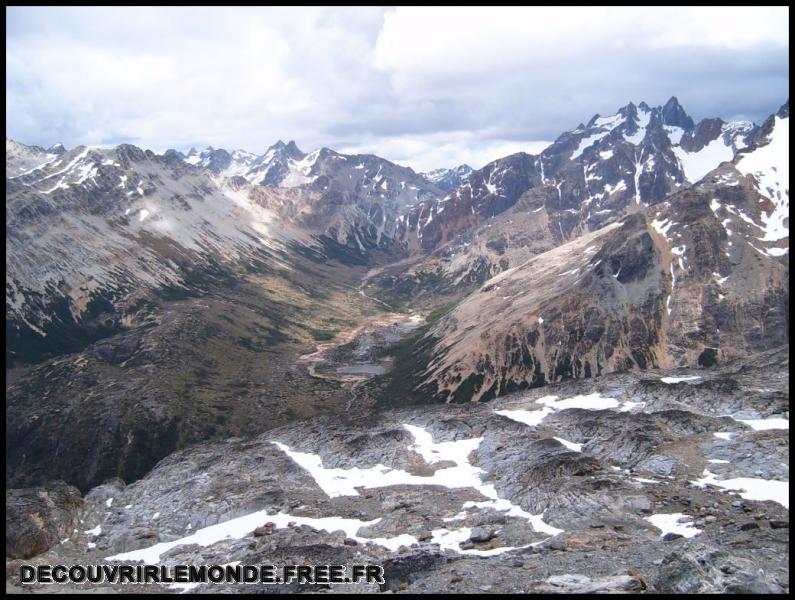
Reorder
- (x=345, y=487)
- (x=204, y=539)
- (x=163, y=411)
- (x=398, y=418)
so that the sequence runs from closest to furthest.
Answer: (x=204, y=539), (x=345, y=487), (x=398, y=418), (x=163, y=411)

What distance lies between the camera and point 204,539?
78.4 metres

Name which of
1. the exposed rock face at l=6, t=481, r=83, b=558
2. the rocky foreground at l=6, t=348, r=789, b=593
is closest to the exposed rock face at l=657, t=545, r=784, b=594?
the rocky foreground at l=6, t=348, r=789, b=593

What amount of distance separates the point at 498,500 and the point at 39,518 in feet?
195

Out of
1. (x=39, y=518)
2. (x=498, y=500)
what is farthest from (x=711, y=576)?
(x=39, y=518)

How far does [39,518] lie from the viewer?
79812mm

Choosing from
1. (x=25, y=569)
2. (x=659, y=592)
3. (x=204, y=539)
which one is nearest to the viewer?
(x=659, y=592)

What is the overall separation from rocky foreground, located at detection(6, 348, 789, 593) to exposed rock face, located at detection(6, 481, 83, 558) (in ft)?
0.92

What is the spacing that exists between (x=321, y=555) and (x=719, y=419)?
64.9 metres

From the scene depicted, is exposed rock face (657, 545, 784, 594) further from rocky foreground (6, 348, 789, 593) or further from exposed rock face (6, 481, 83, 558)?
exposed rock face (6, 481, 83, 558)

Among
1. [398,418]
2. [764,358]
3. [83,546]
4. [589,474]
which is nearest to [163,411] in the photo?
[398,418]

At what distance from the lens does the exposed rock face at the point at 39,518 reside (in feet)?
241

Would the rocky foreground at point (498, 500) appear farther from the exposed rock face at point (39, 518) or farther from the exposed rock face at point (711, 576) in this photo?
the exposed rock face at point (39, 518)

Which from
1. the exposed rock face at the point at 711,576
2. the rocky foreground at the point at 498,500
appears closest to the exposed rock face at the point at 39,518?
the rocky foreground at the point at 498,500

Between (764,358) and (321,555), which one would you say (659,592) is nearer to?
(321,555)
